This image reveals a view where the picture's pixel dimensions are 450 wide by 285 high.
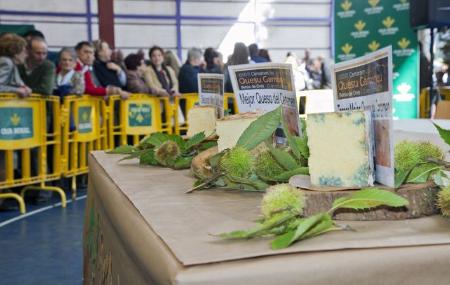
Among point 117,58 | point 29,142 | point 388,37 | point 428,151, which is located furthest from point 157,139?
point 388,37

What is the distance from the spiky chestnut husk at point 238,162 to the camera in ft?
3.24

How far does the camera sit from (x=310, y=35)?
57.3 ft

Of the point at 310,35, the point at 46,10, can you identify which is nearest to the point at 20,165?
the point at 46,10

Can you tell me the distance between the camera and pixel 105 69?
231 inches

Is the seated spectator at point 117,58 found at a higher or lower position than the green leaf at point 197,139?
higher

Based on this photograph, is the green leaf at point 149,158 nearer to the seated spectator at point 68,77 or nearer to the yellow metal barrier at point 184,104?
the seated spectator at point 68,77

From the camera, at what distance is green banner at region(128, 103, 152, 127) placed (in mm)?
5906

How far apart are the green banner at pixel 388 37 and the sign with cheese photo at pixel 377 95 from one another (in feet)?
17.7

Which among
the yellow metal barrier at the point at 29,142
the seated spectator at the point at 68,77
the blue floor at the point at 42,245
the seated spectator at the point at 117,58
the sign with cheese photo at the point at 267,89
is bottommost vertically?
the blue floor at the point at 42,245

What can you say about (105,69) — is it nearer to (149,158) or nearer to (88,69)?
(88,69)

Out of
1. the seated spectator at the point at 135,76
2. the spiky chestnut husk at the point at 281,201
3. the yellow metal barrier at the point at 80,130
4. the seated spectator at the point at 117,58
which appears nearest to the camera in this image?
the spiky chestnut husk at the point at 281,201

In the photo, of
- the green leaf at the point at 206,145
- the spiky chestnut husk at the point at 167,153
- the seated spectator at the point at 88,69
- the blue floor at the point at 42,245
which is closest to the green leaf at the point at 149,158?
the spiky chestnut husk at the point at 167,153

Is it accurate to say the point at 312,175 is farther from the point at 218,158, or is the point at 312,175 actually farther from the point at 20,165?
the point at 20,165

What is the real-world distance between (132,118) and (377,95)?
204 inches
